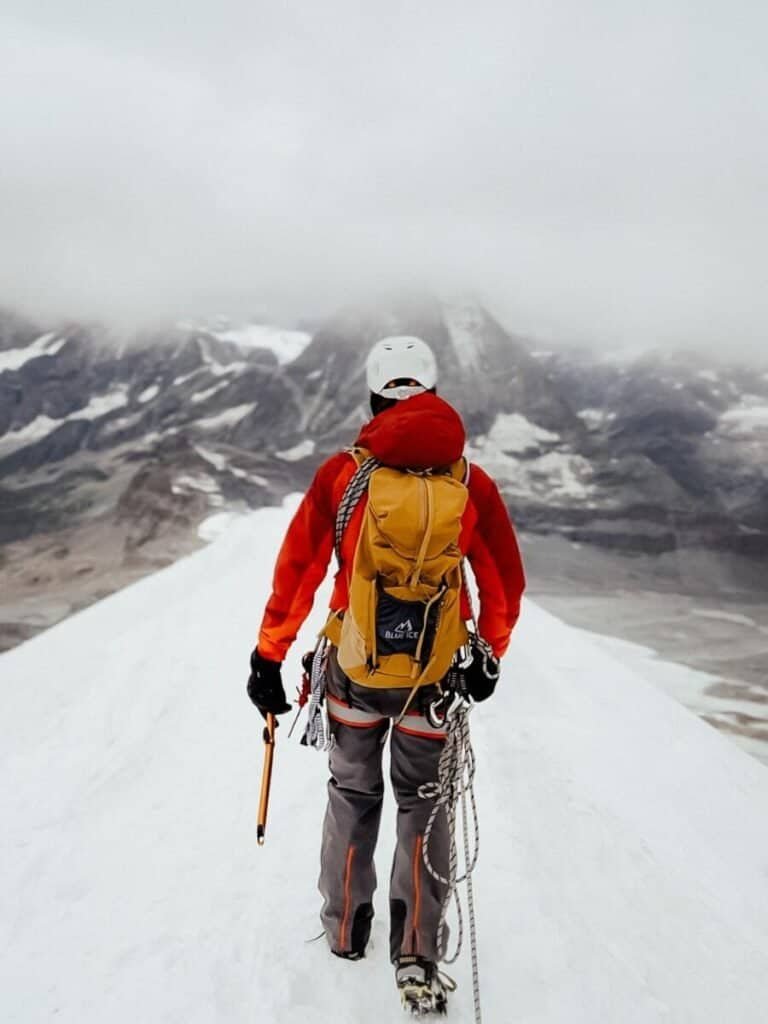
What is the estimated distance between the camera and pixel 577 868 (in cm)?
406

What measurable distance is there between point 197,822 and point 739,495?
401ft

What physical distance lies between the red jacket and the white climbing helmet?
13 centimetres

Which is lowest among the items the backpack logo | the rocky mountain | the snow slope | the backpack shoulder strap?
the rocky mountain

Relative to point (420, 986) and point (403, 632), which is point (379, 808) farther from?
point (403, 632)

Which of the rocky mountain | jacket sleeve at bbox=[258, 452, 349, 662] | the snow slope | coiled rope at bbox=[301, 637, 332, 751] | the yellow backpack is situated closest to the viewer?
the yellow backpack

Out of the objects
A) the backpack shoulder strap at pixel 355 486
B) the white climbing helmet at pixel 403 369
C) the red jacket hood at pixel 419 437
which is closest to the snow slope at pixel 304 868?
the backpack shoulder strap at pixel 355 486

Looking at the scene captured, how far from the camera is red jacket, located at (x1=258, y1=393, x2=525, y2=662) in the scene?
8.52 feet

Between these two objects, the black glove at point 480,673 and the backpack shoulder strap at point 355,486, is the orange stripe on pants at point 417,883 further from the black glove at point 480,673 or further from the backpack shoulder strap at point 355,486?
the backpack shoulder strap at point 355,486

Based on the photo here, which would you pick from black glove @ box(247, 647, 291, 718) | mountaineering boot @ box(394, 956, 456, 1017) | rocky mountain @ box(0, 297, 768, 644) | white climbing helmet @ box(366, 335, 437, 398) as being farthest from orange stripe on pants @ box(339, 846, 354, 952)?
rocky mountain @ box(0, 297, 768, 644)

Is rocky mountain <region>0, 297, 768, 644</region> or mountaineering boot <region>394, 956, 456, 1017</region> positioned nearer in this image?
mountaineering boot <region>394, 956, 456, 1017</region>

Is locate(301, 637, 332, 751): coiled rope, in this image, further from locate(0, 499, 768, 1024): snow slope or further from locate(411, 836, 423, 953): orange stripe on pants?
locate(0, 499, 768, 1024): snow slope

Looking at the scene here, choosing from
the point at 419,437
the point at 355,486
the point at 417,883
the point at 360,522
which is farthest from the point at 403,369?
the point at 417,883

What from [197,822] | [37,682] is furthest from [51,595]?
[197,822]

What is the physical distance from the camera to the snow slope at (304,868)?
123 inches
